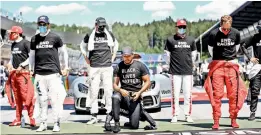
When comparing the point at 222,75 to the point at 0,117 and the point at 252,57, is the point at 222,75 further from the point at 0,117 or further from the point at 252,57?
the point at 0,117

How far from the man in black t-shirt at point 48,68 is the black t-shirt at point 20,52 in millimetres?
614

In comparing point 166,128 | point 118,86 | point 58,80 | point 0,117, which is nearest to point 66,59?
point 58,80

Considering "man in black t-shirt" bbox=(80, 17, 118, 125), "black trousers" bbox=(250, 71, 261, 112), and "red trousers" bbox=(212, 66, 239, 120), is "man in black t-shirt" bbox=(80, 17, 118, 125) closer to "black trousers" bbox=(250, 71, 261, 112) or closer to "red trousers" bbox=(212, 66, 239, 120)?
"red trousers" bbox=(212, 66, 239, 120)

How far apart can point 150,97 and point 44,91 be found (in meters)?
2.93

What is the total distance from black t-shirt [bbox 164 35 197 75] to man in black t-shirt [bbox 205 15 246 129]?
878mm

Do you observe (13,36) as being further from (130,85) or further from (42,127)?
(130,85)

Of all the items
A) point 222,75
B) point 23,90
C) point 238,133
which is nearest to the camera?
point 238,133

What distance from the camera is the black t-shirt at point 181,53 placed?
8570mm

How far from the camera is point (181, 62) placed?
8578 millimetres

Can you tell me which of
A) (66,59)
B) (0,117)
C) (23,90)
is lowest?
(0,117)

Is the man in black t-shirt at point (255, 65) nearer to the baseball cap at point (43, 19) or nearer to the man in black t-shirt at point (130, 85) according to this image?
the man in black t-shirt at point (130, 85)

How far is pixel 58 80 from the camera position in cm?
775

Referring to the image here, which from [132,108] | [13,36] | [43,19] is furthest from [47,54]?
[132,108]

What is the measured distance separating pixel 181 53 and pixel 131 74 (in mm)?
1317
